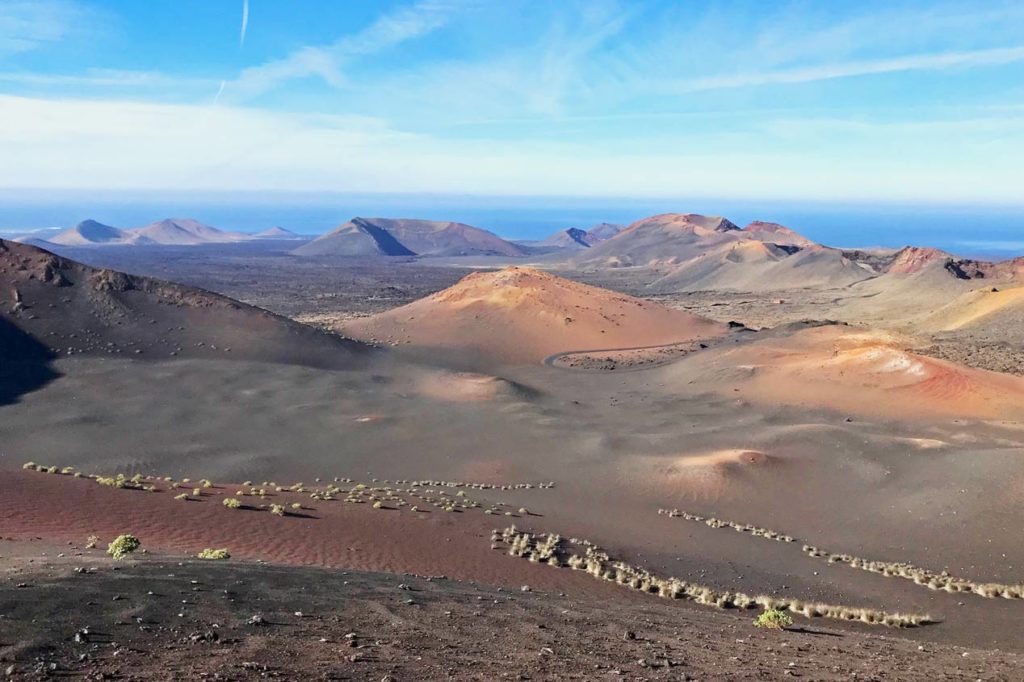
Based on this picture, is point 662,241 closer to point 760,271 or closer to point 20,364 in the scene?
point 760,271

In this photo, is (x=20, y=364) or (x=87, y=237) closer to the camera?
(x=20, y=364)

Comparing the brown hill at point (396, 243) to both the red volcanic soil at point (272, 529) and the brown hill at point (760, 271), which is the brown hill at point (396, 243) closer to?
the brown hill at point (760, 271)

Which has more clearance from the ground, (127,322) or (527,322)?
(127,322)

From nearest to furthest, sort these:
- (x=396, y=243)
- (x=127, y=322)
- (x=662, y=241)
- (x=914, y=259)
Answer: (x=127, y=322)
(x=914, y=259)
(x=662, y=241)
(x=396, y=243)

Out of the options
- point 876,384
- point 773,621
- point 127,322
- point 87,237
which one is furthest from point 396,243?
point 773,621

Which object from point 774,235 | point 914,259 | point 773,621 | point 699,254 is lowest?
point 773,621

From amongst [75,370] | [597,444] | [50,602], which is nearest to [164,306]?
[75,370]

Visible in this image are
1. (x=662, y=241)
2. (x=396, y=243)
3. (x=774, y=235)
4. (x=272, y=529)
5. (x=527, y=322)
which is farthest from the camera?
(x=396, y=243)

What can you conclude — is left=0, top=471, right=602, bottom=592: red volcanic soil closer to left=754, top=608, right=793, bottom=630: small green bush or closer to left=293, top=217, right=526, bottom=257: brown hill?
left=754, top=608, right=793, bottom=630: small green bush
